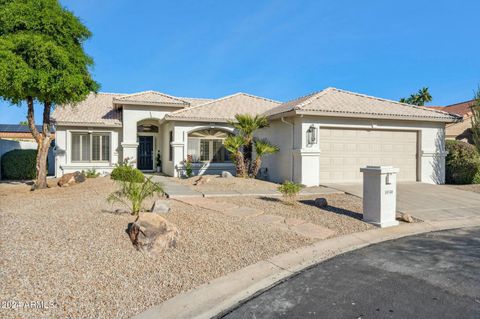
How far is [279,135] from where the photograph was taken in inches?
643

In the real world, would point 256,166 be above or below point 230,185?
above

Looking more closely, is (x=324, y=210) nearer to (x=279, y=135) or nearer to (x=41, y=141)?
(x=279, y=135)

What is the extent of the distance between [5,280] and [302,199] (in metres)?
8.44

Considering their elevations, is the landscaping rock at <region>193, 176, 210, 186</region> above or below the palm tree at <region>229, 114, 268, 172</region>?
below

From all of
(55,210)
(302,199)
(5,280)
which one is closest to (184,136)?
(302,199)

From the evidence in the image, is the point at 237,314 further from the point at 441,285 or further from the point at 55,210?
the point at 55,210

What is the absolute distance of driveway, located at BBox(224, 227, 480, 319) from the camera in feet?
13.6

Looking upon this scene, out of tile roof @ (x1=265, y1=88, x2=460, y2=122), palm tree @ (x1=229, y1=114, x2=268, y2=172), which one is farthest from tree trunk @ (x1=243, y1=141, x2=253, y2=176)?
tile roof @ (x1=265, y1=88, x2=460, y2=122)

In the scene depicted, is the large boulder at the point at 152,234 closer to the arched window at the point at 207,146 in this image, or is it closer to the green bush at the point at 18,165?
the arched window at the point at 207,146

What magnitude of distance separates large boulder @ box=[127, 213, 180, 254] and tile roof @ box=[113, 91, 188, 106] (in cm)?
1484

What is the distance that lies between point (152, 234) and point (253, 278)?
1932mm

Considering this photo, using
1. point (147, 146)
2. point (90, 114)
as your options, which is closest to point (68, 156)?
point (90, 114)

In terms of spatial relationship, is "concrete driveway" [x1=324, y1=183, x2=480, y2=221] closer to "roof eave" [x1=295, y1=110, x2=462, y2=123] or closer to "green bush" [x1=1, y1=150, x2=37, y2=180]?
"roof eave" [x1=295, y1=110, x2=462, y2=123]

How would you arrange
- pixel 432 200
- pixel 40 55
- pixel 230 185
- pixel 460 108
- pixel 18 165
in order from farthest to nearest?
pixel 460 108, pixel 18 165, pixel 230 185, pixel 40 55, pixel 432 200
